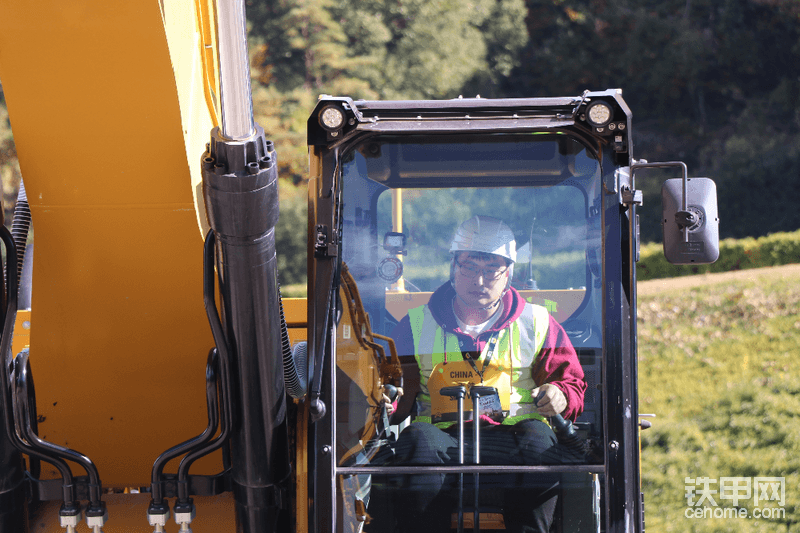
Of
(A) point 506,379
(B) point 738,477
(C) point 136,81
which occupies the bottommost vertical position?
(B) point 738,477

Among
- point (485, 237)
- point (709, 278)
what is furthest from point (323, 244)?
point (709, 278)

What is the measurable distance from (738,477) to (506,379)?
557 cm

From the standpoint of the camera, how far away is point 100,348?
2922mm

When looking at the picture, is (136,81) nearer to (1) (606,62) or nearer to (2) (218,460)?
(2) (218,460)

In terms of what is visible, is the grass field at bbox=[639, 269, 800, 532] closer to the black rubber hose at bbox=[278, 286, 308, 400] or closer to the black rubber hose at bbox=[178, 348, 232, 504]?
the black rubber hose at bbox=[278, 286, 308, 400]

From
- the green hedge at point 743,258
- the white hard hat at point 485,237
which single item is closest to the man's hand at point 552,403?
the white hard hat at point 485,237

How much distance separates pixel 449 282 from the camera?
2965 millimetres

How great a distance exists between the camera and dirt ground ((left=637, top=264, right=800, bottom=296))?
637 inches

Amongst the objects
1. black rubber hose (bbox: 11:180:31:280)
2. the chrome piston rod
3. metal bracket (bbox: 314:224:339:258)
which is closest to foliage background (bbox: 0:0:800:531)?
metal bracket (bbox: 314:224:339:258)

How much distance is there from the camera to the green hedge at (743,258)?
17.3 metres

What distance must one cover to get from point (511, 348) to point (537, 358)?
0.10 metres

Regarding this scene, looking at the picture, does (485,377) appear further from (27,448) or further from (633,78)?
(633,78)

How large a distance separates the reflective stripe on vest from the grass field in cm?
395

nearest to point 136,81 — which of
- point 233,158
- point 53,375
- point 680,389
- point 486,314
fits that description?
point 233,158
